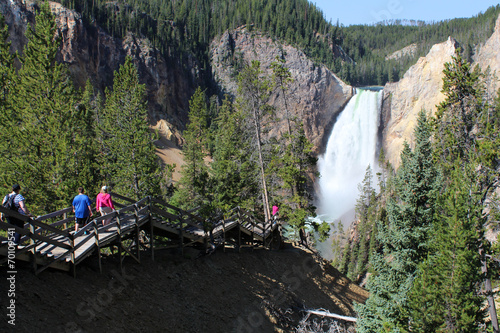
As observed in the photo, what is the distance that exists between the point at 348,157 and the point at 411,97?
17.7 meters

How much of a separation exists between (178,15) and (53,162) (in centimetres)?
10513

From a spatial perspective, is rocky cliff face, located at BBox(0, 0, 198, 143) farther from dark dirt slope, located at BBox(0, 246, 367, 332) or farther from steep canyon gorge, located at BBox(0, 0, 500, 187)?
dark dirt slope, located at BBox(0, 246, 367, 332)

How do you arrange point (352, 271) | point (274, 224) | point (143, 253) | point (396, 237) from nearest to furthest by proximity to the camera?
point (143, 253), point (396, 237), point (274, 224), point (352, 271)

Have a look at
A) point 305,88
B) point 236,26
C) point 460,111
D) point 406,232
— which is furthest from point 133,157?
point 236,26

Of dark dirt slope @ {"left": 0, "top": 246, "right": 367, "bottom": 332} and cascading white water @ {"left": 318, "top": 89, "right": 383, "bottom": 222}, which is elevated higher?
dark dirt slope @ {"left": 0, "top": 246, "right": 367, "bottom": 332}

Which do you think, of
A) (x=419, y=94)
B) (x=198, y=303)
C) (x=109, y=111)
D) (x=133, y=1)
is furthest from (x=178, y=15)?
(x=198, y=303)

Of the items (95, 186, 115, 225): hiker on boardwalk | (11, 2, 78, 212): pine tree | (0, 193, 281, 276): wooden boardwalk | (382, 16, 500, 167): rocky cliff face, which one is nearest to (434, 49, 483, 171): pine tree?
(0, 193, 281, 276): wooden boardwalk

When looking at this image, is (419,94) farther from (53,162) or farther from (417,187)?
(53,162)

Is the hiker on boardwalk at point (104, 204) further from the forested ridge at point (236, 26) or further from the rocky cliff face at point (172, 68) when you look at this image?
the forested ridge at point (236, 26)

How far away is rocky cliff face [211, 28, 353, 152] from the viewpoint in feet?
268

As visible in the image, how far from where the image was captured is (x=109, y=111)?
29016 mm

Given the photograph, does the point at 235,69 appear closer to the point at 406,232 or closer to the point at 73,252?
the point at 406,232

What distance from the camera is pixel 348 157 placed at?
3000 inches

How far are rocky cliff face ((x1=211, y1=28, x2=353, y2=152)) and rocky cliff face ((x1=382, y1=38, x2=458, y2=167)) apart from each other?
36.5 ft
